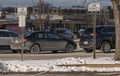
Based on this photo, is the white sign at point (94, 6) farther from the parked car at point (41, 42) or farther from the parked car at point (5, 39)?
the parked car at point (5, 39)

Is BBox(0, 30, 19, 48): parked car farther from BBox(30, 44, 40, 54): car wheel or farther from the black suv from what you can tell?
the black suv

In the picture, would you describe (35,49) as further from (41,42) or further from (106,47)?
(106,47)

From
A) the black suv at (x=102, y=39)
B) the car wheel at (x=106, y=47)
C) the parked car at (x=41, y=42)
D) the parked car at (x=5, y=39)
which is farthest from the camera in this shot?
the parked car at (x=5, y=39)

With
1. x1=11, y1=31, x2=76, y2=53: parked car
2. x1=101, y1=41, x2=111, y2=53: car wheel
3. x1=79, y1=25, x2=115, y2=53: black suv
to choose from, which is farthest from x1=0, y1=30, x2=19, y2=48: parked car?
x1=101, y1=41, x2=111, y2=53: car wheel

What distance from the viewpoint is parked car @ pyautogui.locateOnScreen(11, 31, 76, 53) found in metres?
27.0

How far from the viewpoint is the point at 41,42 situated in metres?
27.2

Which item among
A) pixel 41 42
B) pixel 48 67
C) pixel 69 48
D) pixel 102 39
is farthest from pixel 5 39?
pixel 48 67

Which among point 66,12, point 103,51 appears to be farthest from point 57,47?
point 66,12

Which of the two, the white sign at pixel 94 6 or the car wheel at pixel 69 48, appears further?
the car wheel at pixel 69 48

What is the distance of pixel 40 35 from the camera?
27.4 m

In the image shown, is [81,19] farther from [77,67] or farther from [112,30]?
[77,67]

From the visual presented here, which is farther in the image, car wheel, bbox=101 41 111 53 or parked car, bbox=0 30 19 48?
parked car, bbox=0 30 19 48

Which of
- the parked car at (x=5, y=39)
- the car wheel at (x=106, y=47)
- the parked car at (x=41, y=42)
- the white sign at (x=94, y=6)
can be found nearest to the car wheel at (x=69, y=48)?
the parked car at (x=41, y=42)

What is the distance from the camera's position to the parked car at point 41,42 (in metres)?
27.0
